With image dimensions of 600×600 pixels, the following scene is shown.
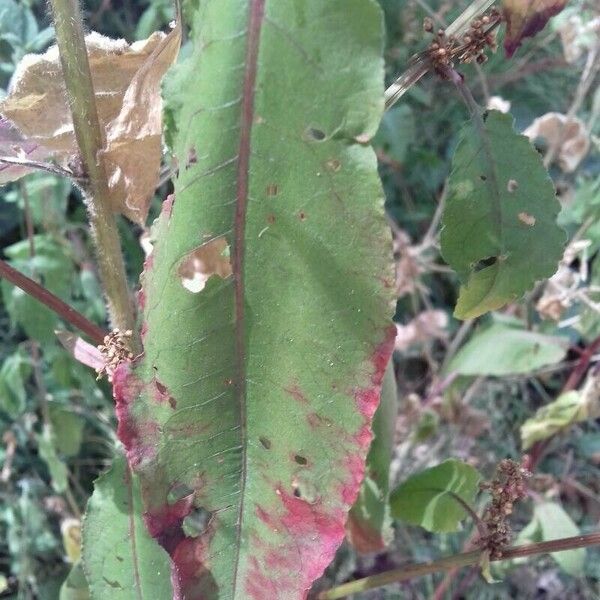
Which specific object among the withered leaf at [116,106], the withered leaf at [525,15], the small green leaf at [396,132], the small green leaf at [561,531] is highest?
the small green leaf at [396,132]

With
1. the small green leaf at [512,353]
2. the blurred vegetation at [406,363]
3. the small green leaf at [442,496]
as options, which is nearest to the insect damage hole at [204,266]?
the small green leaf at [442,496]

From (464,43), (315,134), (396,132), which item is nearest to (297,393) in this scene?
(315,134)

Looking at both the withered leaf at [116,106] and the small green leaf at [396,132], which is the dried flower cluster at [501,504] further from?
the small green leaf at [396,132]

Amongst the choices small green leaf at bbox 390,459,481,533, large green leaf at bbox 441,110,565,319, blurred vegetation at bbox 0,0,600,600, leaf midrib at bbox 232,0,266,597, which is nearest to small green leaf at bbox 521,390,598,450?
blurred vegetation at bbox 0,0,600,600

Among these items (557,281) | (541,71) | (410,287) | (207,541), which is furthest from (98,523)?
(541,71)

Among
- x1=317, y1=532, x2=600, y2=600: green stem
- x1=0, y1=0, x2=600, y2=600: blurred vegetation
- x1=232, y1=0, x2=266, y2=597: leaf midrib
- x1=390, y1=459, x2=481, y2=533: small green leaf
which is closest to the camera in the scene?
x1=232, y1=0, x2=266, y2=597: leaf midrib

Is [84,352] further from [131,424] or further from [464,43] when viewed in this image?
[464,43]

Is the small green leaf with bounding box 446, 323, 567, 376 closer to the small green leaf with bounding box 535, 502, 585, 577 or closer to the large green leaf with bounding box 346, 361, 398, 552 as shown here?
the small green leaf with bounding box 535, 502, 585, 577
